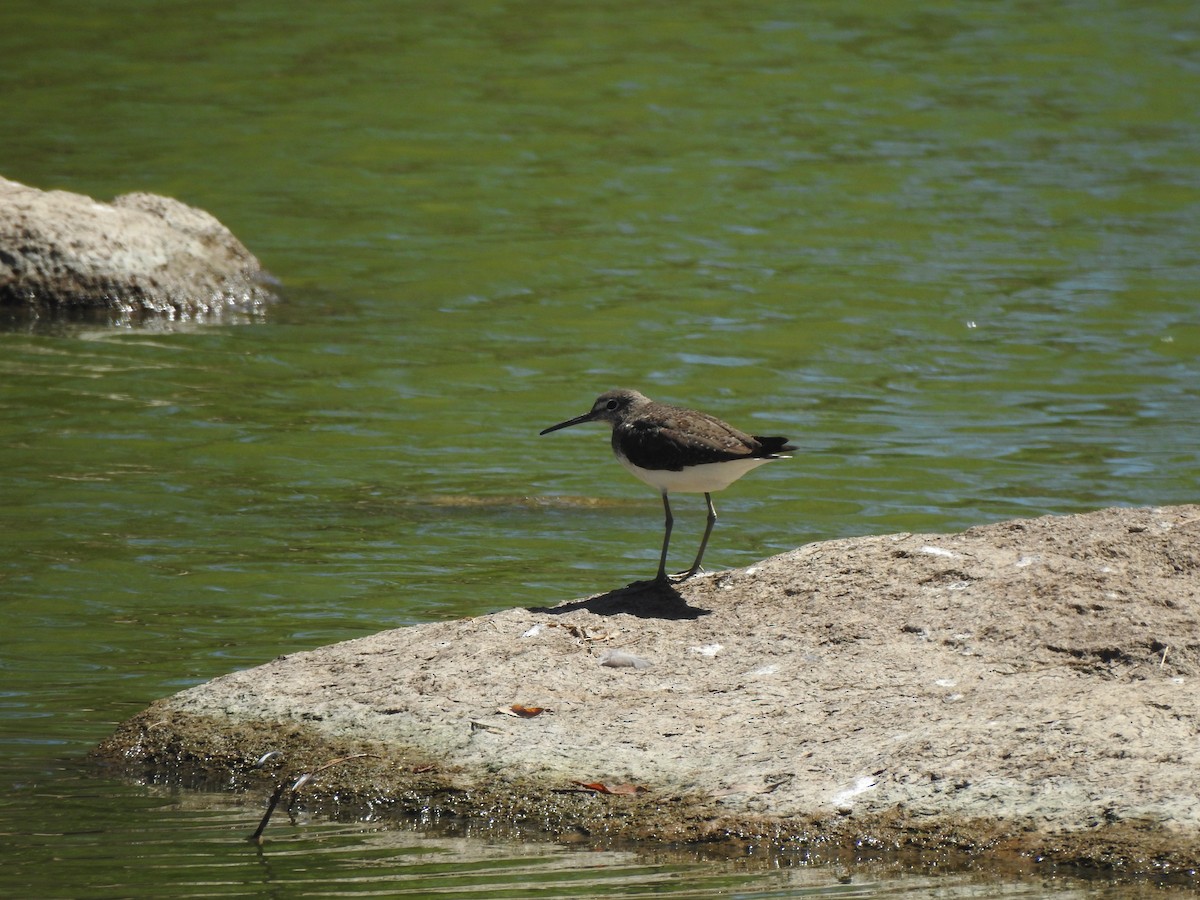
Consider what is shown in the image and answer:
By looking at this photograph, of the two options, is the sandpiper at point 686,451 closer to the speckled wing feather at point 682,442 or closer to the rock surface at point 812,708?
the speckled wing feather at point 682,442

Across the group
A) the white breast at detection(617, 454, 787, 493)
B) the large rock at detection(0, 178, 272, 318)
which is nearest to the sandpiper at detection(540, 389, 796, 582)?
the white breast at detection(617, 454, 787, 493)

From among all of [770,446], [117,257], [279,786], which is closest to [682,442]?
[770,446]

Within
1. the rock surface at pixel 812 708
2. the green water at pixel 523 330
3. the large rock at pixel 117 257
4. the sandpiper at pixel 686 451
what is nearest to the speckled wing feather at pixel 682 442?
the sandpiper at pixel 686 451

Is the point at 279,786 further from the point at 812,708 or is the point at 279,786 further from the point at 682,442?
the point at 682,442

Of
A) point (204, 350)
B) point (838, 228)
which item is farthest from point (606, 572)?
point (838, 228)

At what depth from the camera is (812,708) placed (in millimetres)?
6488

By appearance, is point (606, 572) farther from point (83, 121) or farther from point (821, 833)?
point (83, 121)

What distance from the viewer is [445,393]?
15.2m

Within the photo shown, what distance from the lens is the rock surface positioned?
579 cm

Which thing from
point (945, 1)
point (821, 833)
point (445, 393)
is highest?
point (945, 1)

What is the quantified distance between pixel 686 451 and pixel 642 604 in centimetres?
68

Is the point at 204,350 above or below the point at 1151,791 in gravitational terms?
below

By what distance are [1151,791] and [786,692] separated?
4.75 ft

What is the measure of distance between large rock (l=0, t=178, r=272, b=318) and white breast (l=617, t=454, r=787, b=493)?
32.6 ft
